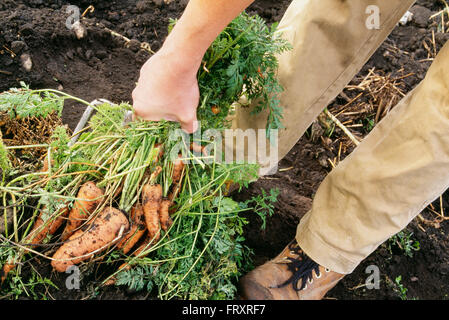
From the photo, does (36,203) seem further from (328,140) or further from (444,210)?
(444,210)

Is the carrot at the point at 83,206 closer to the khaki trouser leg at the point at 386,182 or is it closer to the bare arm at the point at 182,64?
the bare arm at the point at 182,64

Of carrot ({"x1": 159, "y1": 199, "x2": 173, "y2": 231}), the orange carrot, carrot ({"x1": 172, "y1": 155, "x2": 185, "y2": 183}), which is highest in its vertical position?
the orange carrot

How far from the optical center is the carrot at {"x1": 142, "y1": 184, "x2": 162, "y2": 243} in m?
1.54

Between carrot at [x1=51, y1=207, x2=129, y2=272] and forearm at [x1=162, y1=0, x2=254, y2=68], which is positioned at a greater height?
forearm at [x1=162, y1=0, x2=254, y2=68]

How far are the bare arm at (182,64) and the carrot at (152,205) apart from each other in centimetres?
32

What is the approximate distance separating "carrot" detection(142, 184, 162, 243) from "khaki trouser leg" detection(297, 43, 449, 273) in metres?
0.69

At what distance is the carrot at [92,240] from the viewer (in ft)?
4.90

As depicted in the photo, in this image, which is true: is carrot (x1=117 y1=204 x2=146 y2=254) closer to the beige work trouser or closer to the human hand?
the human hand

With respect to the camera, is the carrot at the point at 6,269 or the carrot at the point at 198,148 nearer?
the carrot at the point at 6,269

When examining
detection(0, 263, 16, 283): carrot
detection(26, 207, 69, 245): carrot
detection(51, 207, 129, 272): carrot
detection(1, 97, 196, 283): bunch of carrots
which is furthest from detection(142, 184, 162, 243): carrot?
detection(0, 263, 16, 283): carrot

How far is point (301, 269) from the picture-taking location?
183 centimetres

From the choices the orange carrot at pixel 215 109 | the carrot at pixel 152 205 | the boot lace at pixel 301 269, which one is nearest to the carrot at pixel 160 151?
the carrot at pixel 152 205

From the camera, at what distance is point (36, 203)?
161cm

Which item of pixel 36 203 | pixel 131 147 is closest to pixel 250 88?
pixel 131 147
